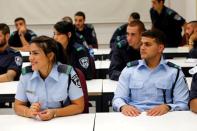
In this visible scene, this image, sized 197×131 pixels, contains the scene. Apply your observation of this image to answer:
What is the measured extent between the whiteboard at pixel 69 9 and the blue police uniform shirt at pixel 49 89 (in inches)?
204

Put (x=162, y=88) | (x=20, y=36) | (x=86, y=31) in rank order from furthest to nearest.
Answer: (x=86, y=31)
(x=20, y=36)
(x=162, y=88)

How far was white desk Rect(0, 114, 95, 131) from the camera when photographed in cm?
203

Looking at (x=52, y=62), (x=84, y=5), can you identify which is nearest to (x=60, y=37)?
(x=52, y=62)

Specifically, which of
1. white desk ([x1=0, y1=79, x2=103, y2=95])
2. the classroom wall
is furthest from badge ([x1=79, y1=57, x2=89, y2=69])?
the classroom wall

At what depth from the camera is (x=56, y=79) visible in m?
2.33

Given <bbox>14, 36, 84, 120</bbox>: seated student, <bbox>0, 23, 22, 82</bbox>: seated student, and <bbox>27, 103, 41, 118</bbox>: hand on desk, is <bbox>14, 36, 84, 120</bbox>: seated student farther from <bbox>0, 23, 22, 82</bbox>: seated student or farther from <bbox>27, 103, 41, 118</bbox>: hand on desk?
<bbox>0, 23, 22, 82</bbox>: seated student

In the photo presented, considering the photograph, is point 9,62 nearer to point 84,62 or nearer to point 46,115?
point 84,62

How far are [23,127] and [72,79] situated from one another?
1.54ft

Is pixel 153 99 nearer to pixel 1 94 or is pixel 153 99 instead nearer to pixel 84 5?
pixel 1 94

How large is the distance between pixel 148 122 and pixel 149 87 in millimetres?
537

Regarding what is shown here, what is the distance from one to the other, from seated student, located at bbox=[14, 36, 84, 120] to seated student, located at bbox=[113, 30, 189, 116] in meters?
0.36

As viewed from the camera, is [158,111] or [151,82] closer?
[158,111]

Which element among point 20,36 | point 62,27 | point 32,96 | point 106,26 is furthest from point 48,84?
point 106,26

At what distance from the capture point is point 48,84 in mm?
2371
